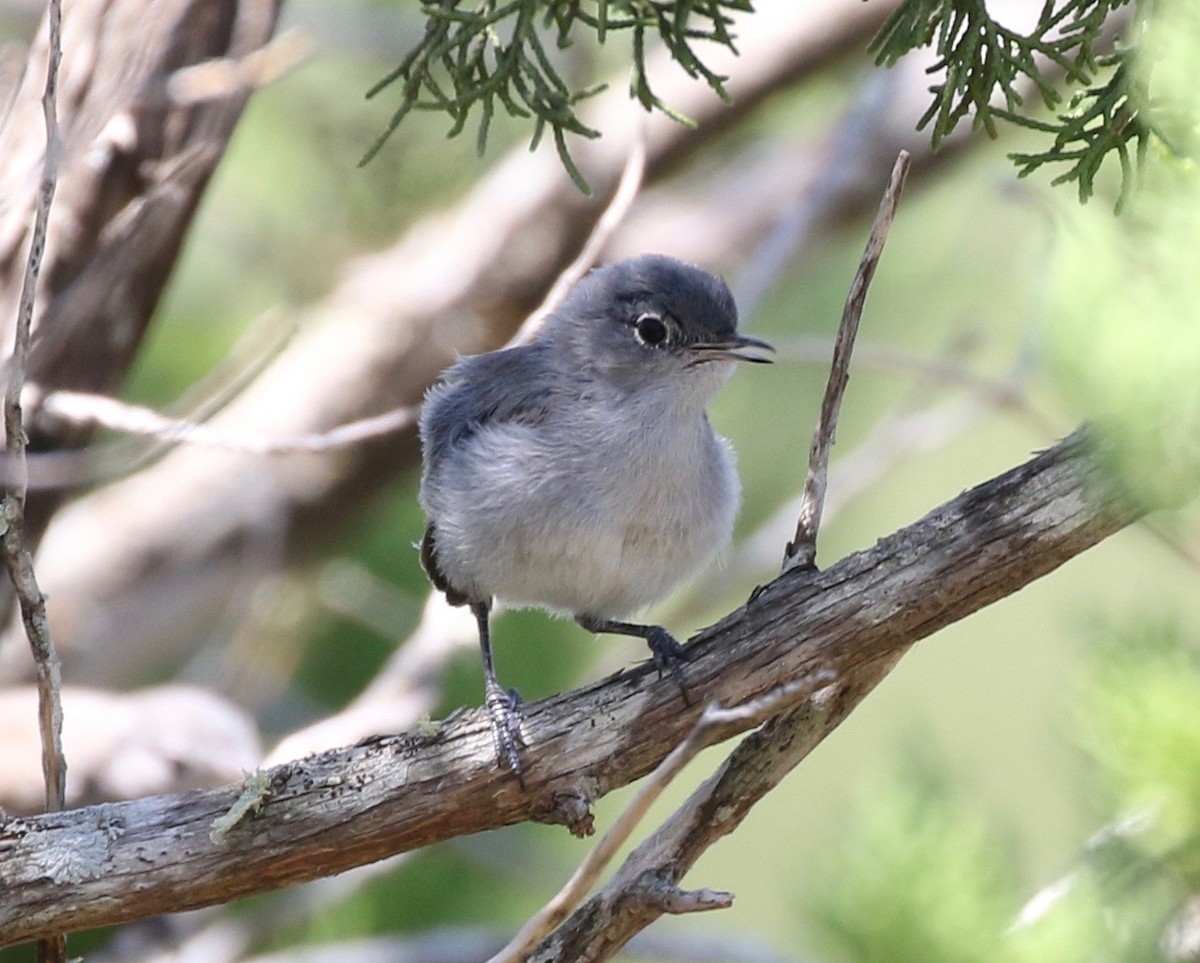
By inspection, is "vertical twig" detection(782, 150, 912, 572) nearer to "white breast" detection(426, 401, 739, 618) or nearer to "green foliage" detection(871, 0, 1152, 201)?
"green foliage" detection(871, 0, 1152, 201)

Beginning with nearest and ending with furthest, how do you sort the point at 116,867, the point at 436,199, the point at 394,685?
the point at 116,867, the point at 394,685, the point at 436,199

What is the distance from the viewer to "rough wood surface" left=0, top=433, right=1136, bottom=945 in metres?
1.79

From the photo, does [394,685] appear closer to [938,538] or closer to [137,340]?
[137,340]

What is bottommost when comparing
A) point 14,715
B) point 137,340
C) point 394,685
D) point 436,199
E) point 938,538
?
point 938,538

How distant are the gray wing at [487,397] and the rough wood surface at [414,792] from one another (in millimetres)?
821

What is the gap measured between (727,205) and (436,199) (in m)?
1.02

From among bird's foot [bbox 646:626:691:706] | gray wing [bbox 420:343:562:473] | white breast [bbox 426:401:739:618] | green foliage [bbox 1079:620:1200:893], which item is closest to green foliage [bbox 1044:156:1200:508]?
green foliage [bbox 1079:620:1200:893]

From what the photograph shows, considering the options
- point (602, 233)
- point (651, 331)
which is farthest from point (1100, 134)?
point (602, 233)

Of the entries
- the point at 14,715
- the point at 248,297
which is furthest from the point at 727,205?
the point at 14,715

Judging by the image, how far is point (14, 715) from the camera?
125 inches

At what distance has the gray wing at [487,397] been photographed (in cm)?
261

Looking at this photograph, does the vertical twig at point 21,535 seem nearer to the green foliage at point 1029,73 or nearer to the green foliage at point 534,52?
the green foliage at point 534,52

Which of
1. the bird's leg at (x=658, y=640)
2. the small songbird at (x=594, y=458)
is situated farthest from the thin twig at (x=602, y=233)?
the bird's leg at (x=658, y=640)

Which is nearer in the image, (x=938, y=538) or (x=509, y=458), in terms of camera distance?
(x=938, y=538)
